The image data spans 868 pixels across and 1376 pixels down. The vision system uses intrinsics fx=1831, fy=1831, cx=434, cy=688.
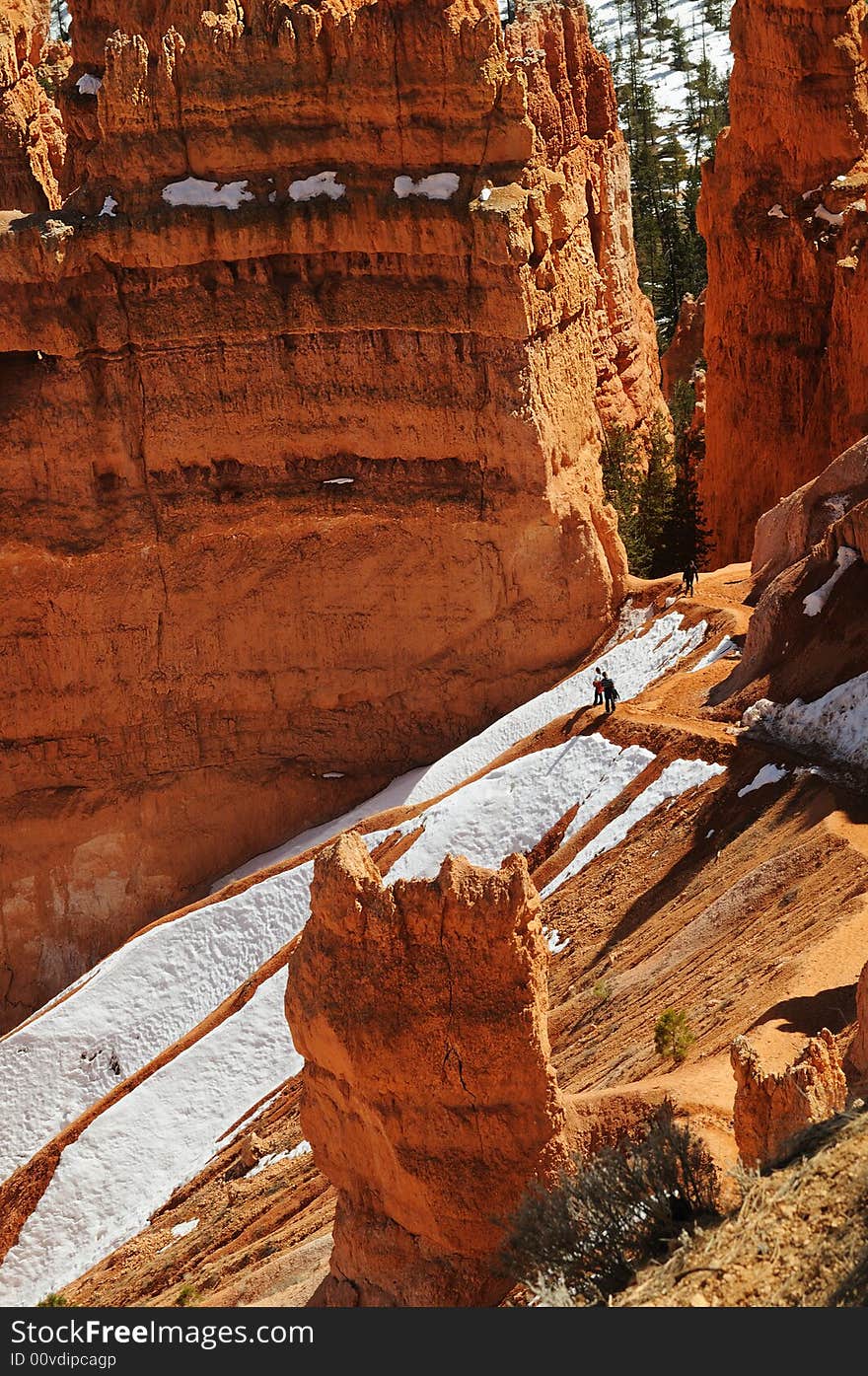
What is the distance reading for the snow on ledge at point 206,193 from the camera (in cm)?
3142

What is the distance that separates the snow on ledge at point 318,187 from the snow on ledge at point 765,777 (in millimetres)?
13037

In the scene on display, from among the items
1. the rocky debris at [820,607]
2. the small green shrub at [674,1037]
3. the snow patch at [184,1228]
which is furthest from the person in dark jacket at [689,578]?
the small green shrub at [674,1037]

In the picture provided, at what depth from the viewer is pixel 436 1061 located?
16.0m

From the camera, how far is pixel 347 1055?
53.9 ft

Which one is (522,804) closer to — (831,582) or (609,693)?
(609,693)

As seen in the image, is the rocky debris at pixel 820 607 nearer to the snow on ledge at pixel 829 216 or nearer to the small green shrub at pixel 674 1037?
the small green shrub at pixel 674 1037

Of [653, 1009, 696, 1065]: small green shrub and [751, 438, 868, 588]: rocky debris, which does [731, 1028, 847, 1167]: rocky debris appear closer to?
[653, 1009, 696, 1065]: small green shrub

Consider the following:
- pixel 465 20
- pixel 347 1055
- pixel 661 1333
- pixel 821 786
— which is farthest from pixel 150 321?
pixel 661 1333

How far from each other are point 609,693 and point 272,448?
785 centimetres

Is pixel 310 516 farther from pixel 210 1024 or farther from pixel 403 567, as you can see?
pixel 210 1024

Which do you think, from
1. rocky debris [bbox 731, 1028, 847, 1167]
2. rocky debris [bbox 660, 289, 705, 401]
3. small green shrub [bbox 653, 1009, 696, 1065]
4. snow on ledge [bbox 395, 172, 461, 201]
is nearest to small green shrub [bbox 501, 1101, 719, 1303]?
rocky debris [bbox 731, 1028, 847, 1167]

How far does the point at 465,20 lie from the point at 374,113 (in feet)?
7.11

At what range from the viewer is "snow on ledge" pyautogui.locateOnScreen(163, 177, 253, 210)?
3142 centimetres

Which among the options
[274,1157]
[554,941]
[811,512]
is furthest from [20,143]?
[274,1157]
